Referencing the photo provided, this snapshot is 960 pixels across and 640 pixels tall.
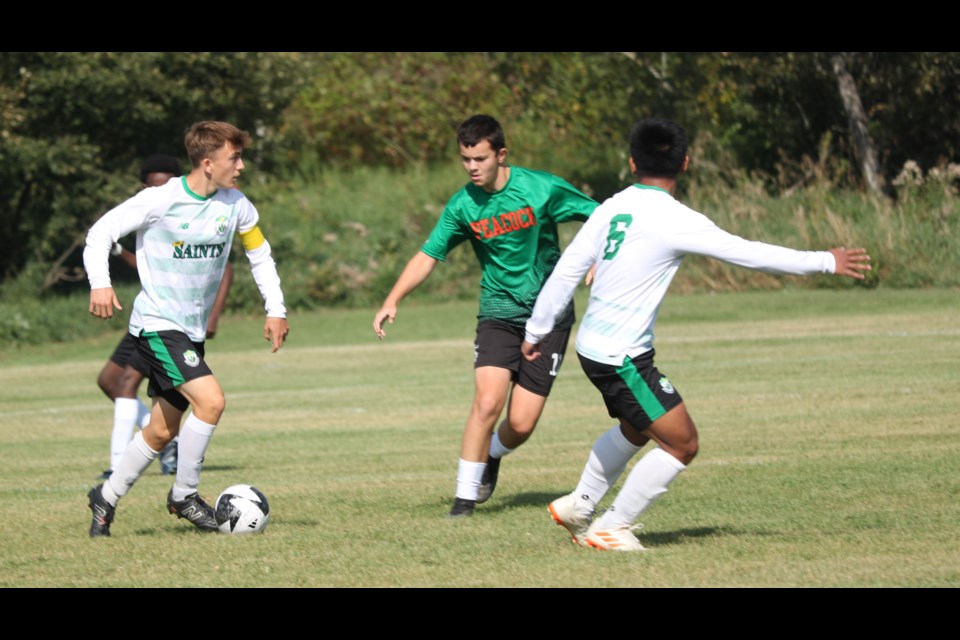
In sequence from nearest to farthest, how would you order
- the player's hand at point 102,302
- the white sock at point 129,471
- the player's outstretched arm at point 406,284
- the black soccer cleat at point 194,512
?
the player's hand at point 102,302 → the white sock at point 129,471 → the black soccer cleat at point 194,512 → the player's outstretched arm at point 406,284

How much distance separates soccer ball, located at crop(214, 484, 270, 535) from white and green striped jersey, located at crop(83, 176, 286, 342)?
0.87 m

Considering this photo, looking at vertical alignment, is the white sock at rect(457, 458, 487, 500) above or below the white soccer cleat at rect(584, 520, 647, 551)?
below

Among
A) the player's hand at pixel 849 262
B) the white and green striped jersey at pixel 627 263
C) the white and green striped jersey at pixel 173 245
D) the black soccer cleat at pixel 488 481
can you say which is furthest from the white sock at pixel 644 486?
the white and green striped jersey at pixel 173 245

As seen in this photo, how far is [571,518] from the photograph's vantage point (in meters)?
6.75

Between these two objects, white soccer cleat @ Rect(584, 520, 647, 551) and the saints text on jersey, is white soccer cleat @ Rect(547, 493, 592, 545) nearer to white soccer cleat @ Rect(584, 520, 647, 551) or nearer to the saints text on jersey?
white soccer cleat @ Rect(584, 520, 647, 551)

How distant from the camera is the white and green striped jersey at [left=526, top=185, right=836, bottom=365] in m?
6.28

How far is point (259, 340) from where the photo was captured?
23828 millimetres

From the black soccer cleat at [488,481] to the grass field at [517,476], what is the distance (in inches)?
3.9

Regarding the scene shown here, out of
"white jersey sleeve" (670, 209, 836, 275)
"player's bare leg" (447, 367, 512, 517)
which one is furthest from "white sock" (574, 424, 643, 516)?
"white jersey sleeve" (670, 209, 836, 275)

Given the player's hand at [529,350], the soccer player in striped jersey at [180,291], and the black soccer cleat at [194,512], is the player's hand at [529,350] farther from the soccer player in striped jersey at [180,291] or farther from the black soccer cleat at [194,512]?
the black soccer cleat at [194,512]

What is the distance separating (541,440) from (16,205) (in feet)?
66.2

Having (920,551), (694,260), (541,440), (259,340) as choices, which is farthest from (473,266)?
(920,551)

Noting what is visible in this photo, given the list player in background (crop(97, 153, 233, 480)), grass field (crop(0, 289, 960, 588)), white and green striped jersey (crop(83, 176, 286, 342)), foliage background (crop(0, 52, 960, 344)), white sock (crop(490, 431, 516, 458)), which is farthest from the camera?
foliage background (crop(0, 52, 960, 344))

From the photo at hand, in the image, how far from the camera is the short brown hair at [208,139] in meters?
7.37
